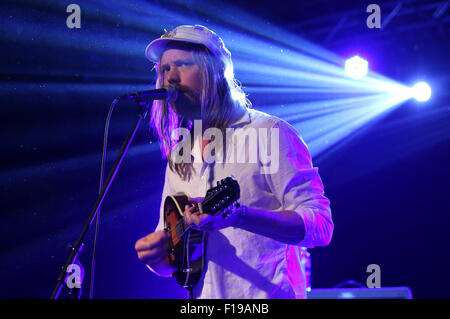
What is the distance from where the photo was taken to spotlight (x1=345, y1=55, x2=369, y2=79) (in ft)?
17.1

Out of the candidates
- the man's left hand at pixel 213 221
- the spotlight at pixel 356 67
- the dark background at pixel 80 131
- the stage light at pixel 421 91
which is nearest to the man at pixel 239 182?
the man's left hand at pixel 213 221

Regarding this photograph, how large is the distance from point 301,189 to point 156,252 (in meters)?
0.66

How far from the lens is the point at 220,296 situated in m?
1.81

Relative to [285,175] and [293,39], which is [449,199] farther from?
[285,175]

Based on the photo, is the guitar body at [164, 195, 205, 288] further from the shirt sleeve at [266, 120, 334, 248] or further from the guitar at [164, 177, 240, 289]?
the shirt sleeve at [266, 120, 334, 248]

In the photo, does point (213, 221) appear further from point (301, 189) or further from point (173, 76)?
point (173, 76)

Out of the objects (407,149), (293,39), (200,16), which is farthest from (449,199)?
(200,16)

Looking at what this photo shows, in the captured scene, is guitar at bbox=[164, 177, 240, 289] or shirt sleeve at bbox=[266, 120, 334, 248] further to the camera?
guitar at bbox=[164, 177, 240, 289]

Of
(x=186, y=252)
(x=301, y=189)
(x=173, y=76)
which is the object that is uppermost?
(x=173, y=76)

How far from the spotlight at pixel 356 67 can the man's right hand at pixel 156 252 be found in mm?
3863

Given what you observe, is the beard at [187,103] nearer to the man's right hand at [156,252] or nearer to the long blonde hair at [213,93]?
the long blonde hair at [213,93]

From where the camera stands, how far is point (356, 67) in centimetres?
523

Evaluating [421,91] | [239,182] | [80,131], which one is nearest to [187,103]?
[239,182]

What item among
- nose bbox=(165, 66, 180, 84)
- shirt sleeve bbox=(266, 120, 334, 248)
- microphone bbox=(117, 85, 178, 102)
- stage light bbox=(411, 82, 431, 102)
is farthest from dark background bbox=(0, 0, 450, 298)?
shirt sleeve bbox=(266, 120, 334, 248)
